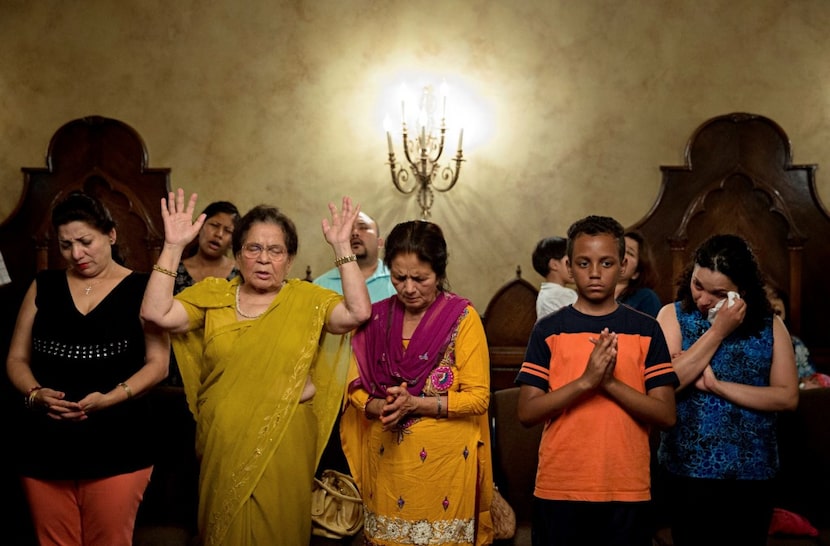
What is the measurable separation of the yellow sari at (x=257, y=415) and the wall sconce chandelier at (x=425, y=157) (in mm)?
2536

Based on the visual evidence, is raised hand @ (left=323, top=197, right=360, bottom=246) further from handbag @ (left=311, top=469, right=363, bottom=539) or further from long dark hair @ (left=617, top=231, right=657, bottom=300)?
long dark hair @ (left=617, top=231, right=657, bottom=300)

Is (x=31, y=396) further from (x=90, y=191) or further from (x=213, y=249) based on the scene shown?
(x=90, y=191)

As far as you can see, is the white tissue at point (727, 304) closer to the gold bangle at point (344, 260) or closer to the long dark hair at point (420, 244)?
the long dark hair at point (420, 244)

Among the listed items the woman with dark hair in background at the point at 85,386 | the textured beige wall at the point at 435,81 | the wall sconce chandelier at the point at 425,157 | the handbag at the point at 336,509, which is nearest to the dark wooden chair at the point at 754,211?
the textured beige wall at the point at 435,81

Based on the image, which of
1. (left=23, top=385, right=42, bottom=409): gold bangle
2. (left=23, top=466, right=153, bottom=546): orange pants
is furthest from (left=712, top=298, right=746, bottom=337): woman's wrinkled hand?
(left=23, top=385, right=42, bottom=409): gold bangle

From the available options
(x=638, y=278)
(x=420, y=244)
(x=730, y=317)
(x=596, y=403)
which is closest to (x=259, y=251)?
(x=420, y=244)

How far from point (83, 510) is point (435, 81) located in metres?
3.41

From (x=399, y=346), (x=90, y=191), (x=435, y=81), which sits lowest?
(x=399, y=346)

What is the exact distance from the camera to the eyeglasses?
244 centimetres

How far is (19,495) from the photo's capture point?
3.18 m

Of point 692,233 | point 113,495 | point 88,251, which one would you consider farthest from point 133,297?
point 692,233

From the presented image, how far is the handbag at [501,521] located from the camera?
283 cm

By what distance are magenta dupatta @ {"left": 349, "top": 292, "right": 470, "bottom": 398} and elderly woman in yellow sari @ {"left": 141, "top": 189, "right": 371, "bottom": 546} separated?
0.10 meters

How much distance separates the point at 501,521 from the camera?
112 inches
